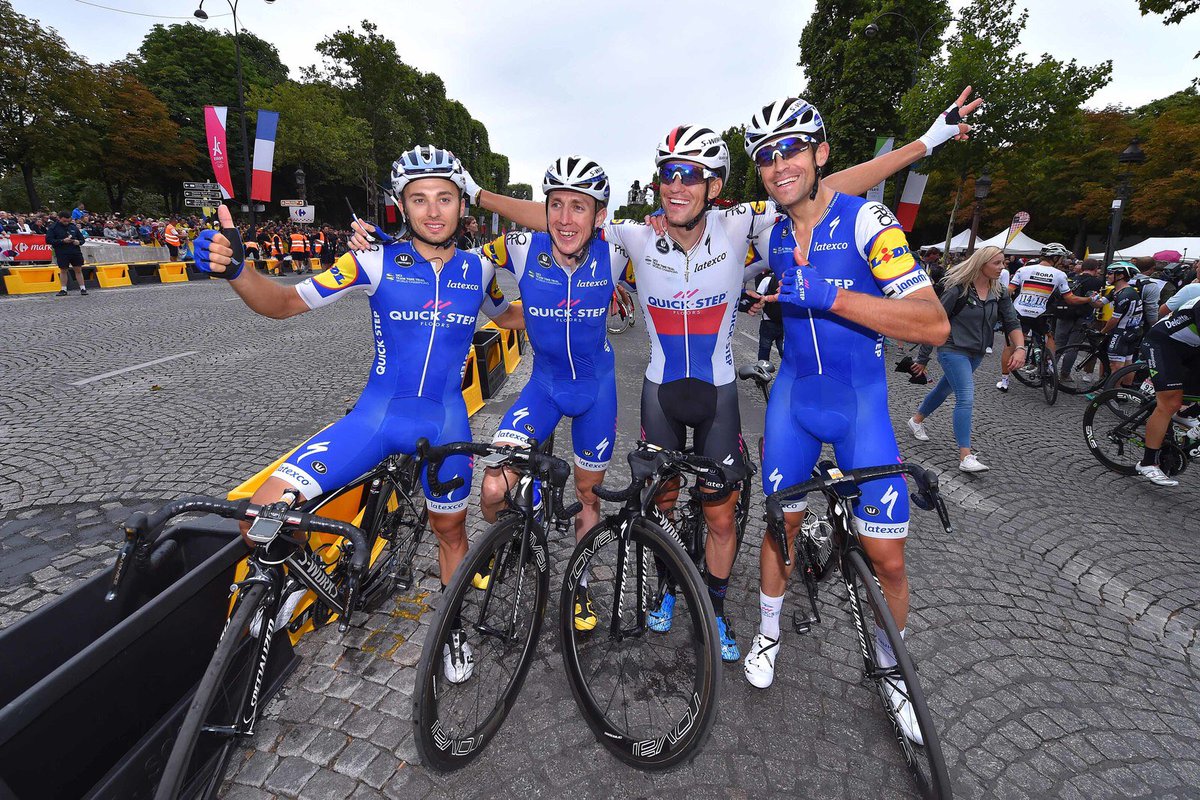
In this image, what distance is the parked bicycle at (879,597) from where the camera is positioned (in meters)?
2.21

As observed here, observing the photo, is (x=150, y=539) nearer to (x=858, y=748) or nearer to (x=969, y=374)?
(x=858, y=748)

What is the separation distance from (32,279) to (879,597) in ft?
77.1

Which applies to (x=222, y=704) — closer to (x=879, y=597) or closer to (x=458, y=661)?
(x=458, y=661)

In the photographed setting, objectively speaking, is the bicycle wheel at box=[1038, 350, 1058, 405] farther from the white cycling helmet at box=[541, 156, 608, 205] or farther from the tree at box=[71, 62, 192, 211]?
the tree at box=[71, 62, 192, 211]

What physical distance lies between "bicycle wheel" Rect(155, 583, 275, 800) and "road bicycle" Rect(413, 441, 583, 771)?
67 cm

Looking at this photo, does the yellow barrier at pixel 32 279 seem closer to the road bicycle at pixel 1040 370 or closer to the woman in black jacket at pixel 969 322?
the woman in black jacket at pixel 969 322

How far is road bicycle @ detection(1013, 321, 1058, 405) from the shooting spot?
9109 mm

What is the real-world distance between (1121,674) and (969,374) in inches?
137

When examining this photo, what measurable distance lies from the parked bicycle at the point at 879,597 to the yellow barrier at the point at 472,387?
16.7ft

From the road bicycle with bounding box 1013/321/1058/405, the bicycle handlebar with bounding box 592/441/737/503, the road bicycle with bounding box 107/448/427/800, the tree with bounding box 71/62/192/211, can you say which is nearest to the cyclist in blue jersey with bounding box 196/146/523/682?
the road bicycle with bounding box 107/448/427/800

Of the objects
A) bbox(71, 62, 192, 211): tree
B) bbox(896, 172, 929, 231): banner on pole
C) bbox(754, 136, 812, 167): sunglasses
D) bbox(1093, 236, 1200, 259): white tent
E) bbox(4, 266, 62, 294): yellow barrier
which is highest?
bbox(71, 62, 192, 211): tree

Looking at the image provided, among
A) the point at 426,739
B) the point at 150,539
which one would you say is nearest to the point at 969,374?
the point at 426,739

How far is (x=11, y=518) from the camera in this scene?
4.45 metres

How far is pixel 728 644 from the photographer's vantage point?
126 inches
